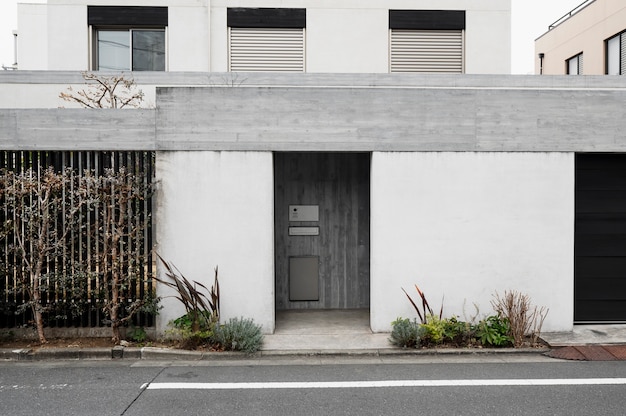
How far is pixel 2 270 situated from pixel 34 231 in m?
0.76

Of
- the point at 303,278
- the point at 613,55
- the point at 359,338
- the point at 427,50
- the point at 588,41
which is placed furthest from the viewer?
the point at 588,41

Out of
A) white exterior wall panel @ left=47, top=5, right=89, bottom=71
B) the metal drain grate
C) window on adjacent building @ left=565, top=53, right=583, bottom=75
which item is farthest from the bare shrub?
window on adjacent building @ left=565, top=53, right=583, bottom=75

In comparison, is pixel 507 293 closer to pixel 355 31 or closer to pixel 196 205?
pixel 196 205

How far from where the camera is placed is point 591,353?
7602 mm

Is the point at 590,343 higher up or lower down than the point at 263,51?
lower down

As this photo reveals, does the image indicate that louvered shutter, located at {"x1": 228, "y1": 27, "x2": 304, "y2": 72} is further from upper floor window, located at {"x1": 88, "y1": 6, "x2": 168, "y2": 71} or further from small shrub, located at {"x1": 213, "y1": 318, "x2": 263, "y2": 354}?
small shrub, located at {"x1": 213, "y1": 318, "x2": 263, "y2": 354}

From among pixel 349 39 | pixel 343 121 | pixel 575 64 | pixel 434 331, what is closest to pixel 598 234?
pixel 434 331

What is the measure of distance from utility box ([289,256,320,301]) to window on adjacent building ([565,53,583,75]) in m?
19.4

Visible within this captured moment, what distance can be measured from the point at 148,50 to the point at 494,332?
11.4 meters

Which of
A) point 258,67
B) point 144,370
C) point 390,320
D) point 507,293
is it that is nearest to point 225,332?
point 144,370

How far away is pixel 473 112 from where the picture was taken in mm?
8617

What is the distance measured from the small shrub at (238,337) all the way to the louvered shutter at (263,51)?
835 cm

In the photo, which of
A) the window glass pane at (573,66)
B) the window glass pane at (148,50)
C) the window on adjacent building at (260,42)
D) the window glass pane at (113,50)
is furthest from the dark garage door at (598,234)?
the window glass pane at (573,66)

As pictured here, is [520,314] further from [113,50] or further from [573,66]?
[573,66]
